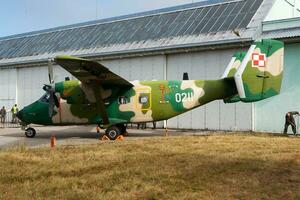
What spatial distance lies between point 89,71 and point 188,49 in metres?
12.5

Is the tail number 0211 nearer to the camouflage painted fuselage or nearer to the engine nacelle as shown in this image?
the camouflage painted fuselage

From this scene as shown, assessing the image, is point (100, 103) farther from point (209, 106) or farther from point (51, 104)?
point (209, 106)

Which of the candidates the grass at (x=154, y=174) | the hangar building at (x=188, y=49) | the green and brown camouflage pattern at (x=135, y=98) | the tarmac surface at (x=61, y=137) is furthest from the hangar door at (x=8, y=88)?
the grass at (x=154, y=174)

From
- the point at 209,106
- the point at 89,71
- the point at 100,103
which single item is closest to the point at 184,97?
the point at 100,103

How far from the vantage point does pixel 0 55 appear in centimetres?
4681

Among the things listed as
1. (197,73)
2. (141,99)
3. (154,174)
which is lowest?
(154,174)

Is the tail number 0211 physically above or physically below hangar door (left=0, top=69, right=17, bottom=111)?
below

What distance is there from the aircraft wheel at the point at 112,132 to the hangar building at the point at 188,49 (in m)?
10.1

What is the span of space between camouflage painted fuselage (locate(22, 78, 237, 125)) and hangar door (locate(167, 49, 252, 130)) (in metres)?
7.83

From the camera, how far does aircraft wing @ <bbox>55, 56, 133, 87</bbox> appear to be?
18.4 m

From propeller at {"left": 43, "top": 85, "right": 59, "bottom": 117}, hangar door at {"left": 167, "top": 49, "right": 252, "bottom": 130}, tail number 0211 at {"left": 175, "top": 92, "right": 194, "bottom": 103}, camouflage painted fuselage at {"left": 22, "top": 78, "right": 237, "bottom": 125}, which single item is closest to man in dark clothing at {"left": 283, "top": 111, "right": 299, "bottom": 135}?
hangar door at {"left": 167, "top": 49, "right": 252, "bottom": 130}

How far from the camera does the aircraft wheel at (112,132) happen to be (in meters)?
20.9

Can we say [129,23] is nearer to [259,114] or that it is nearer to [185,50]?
[185,50]

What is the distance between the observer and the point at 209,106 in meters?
29.7
